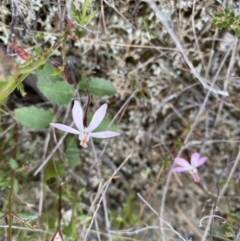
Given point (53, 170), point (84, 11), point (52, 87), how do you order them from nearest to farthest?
1. point (84, 11)
2. point (52, 87)
3. point (53, 170)

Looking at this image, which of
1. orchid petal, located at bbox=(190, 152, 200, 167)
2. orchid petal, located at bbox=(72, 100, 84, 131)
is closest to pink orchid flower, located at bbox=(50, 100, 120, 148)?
orchid petal, located at bbox=(72, 100, 84, 131)

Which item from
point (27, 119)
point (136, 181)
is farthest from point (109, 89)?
point (136, 181)

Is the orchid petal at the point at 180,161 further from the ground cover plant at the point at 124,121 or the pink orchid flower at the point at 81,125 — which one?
the pink orchid flower at the point at 81,125

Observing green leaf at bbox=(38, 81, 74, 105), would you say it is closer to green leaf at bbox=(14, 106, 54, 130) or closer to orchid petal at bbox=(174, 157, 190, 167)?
green leaf at bbox=(14, 106, 54, 130)

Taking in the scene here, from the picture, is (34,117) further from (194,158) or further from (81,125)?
(194,158)

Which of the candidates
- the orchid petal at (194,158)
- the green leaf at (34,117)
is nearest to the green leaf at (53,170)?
the green leaf at (34,117)

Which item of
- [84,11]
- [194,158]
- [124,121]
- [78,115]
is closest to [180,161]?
[194,158]
